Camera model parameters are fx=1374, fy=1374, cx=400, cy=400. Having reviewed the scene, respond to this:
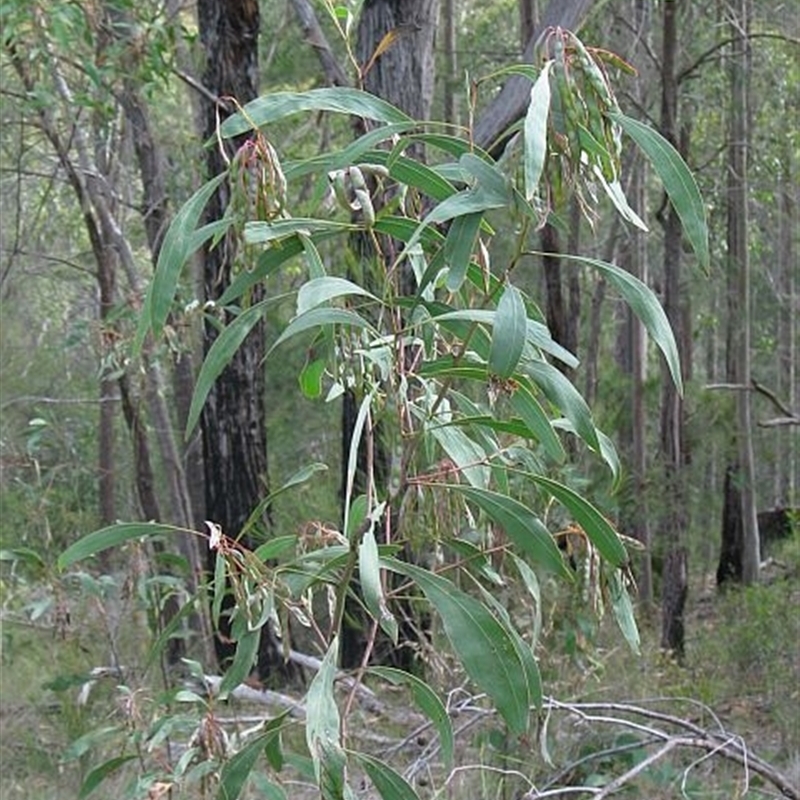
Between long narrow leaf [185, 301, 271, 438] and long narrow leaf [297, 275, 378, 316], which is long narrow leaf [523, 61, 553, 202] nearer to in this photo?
long narrow leaf [297, 275, 378, 316]

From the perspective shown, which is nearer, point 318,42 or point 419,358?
point 419,358

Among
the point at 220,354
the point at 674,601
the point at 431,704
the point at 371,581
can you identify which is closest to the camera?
the point at 371,581

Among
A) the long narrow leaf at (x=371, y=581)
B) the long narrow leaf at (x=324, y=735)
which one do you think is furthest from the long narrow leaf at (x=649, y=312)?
the long narrow leaf at (x=324, y=735)

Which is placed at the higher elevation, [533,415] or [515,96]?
[515,96]

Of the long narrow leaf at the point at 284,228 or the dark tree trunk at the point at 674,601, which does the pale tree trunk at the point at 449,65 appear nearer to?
the dark tree trunk at the point at 674,601

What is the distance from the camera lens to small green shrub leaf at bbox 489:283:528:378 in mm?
1264

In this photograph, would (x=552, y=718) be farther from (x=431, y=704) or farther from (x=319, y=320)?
(x=319, y=320)

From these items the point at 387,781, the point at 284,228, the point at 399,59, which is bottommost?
the point at 387,781

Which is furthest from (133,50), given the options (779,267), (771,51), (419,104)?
(779,267)

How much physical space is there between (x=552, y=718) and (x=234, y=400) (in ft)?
10.4

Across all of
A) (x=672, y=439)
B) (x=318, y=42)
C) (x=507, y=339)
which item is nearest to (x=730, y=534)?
(x=672, y=439)

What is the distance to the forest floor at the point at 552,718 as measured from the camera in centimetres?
332

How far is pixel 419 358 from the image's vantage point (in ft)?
5.87

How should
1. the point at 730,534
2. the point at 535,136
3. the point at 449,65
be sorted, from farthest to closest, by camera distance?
the point at 730,534, the point at 449,65, the point at 535,136
